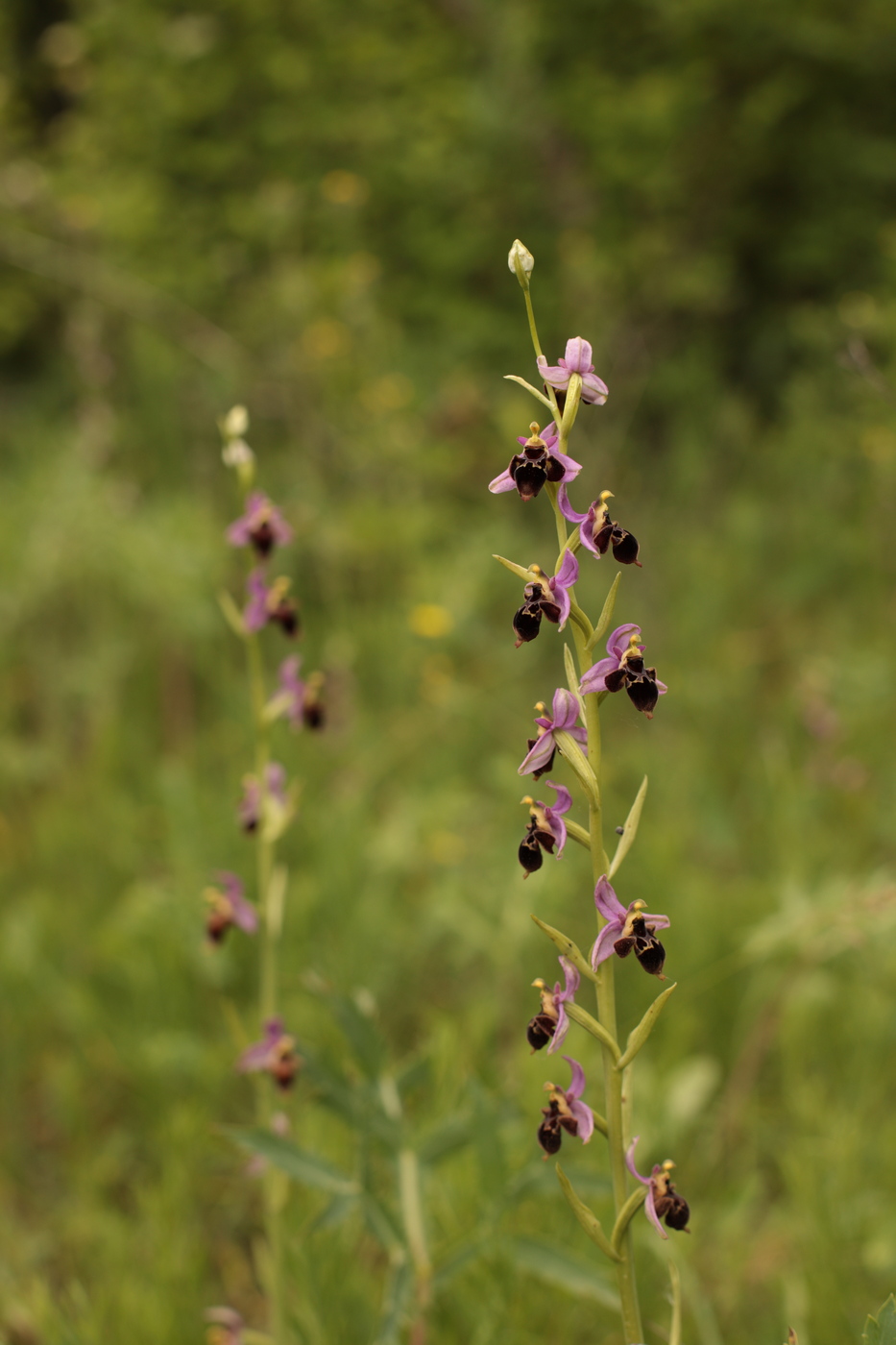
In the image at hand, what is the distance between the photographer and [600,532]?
1.08 metres

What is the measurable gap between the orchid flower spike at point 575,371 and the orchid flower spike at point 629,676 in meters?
0.26

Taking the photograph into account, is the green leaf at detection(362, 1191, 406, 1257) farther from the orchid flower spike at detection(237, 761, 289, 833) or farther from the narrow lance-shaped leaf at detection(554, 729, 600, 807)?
the narrow lance-shaped leaf at detection(554, 729, 600, 807)

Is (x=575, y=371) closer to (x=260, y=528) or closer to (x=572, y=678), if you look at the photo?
(x=572, y=678)

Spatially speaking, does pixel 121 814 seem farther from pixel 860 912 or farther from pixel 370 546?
pixel 860 912

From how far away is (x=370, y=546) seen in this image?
462cm

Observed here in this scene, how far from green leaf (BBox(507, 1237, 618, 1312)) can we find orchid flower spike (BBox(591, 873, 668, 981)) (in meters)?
0.65

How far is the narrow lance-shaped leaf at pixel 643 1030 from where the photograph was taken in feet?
3.16

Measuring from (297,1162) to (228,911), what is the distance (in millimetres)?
455

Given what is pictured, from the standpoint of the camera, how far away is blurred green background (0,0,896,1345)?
2041 mm

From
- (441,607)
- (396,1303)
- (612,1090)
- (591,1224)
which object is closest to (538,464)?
(612,1090)

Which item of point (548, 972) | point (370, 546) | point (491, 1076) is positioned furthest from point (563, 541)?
point (370, 546)

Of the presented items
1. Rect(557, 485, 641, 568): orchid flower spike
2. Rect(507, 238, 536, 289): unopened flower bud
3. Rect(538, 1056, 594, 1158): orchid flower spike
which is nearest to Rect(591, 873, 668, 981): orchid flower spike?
Rect(538, 1056, 594, 1158): orchid flower spike

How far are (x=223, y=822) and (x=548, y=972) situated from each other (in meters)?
1.00

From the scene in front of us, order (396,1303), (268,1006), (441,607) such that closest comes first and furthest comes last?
(396,1303) → (268,1006) → (441,607)
